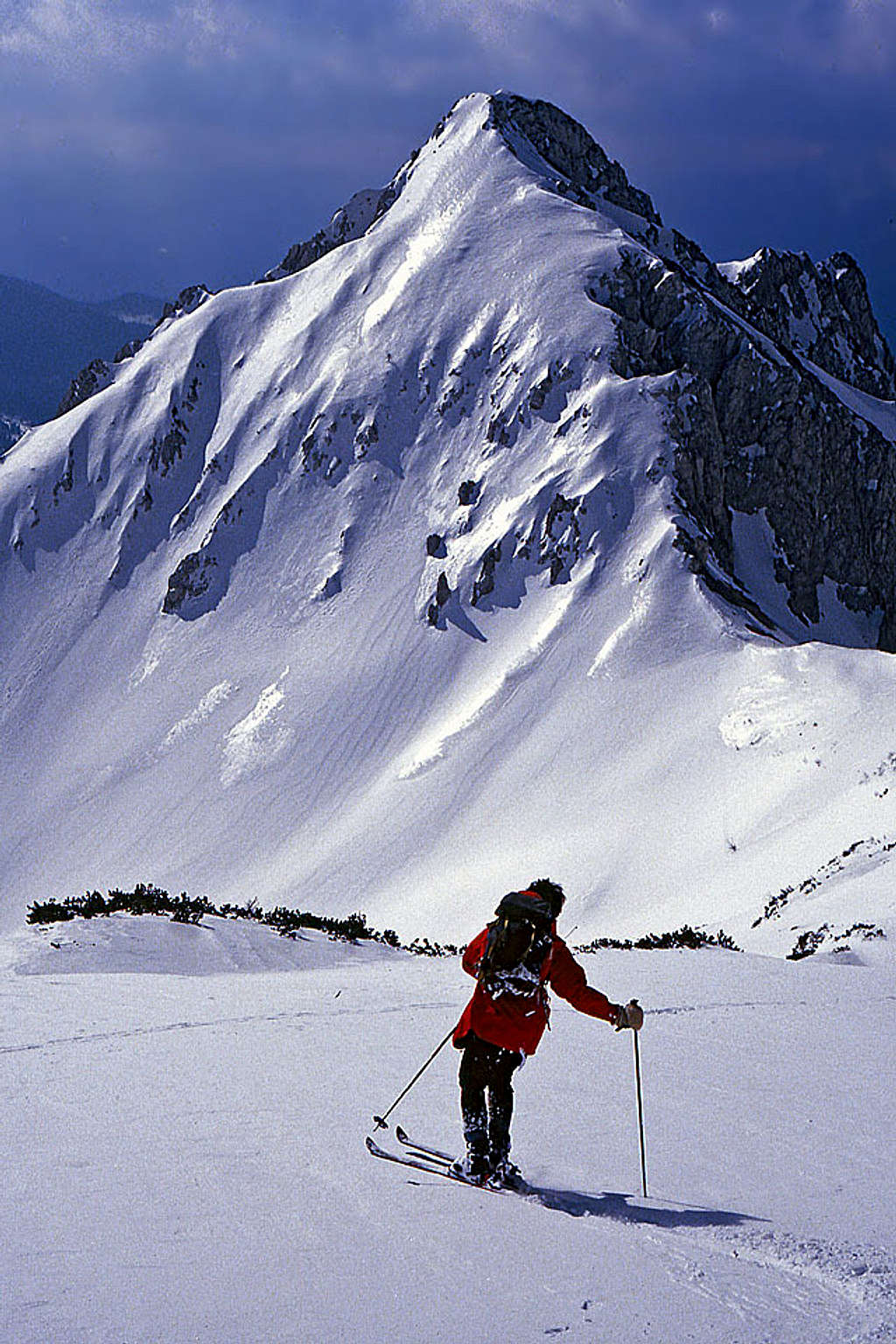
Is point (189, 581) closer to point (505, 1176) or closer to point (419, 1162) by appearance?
point (419, 1162)

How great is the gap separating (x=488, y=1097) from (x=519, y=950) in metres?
0.84

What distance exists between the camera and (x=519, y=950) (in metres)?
5.85

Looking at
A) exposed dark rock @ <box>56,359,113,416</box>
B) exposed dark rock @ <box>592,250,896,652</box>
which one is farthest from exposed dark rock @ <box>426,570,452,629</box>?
exposed dark rock @ <box>56,359,113,416</box>

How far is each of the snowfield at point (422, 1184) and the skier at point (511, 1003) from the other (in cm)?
54

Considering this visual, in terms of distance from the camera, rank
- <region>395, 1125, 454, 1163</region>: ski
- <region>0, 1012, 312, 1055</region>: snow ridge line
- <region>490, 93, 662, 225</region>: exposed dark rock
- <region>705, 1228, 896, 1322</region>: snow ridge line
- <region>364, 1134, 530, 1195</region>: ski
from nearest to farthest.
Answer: <region>705, 1228, 896, 1322</region>: snow ridge line
<region>364, 1134, 530, 1195</region>: ski
<region>395, 1125, 454, 1163</region>: ski
<region>0, 1012, 312, 1055</region>: snow ridge line
<region>490, 93, 662, 225</region>: exposed dark rock

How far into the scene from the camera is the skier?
230 inches

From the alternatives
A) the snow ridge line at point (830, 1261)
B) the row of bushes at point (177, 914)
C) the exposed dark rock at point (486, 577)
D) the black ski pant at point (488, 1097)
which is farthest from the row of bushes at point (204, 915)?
the exposed dark rock at point (486, 577)

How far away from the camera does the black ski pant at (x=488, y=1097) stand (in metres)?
5.70

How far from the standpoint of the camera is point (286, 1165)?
5473 mm

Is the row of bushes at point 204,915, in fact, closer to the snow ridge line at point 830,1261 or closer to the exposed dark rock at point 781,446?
the snow ridge line at point 830,1261

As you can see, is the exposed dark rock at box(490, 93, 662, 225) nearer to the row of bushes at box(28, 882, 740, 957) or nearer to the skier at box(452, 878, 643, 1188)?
the row of bushes at box(28, 882, 740, 957)

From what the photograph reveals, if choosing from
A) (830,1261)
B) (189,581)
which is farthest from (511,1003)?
(189,581)

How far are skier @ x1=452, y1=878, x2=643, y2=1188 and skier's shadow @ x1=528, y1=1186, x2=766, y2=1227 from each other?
1.57ft

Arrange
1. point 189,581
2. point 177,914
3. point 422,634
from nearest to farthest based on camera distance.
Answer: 1. point 177,914
2. point 422,634
3. point 189,581
